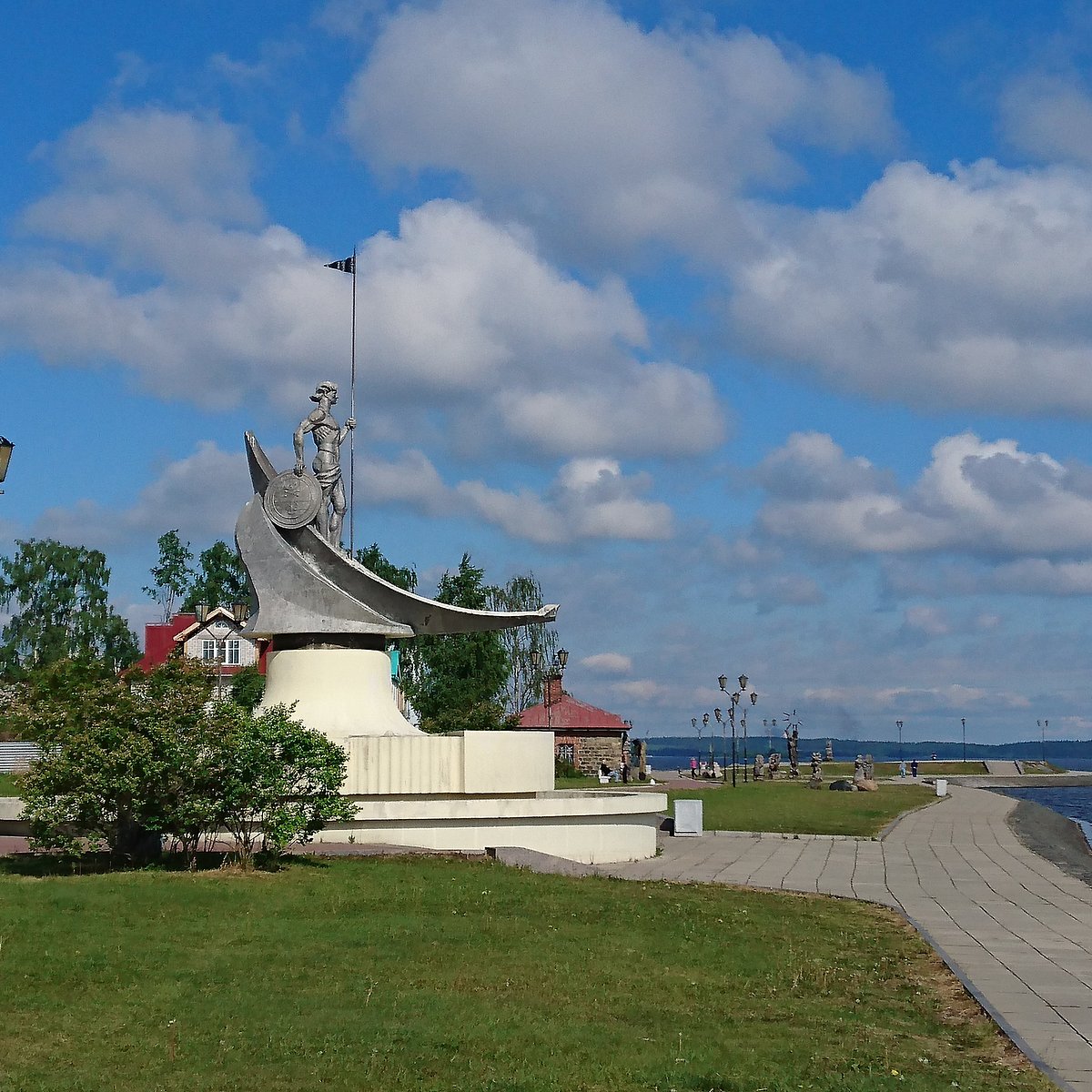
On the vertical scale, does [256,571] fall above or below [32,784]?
above

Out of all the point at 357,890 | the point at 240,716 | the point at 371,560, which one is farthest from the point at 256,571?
the point at 371,560

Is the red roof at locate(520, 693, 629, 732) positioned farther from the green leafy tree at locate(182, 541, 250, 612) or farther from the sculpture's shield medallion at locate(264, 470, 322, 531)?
the sculpture's shield medallion at locate(264, 470, 322, 531)

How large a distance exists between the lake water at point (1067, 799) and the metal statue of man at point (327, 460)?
76.1ft

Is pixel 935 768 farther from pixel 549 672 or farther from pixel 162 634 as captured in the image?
pixel 162 634

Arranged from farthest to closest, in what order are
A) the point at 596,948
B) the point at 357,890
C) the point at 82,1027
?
the point at 357,890
the point at 596,948
the point at 82,1027

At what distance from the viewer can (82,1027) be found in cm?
823

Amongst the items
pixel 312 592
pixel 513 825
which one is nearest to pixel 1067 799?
pixel 513 825

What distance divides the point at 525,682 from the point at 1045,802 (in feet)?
77.2

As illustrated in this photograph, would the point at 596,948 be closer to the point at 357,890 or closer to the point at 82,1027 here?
the point at 357,890

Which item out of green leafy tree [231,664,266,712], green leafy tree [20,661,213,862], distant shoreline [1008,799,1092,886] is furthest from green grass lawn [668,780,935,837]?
green leafy tree [20,661,213,862]

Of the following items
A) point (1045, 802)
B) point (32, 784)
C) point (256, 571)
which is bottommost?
point (1045, 802)

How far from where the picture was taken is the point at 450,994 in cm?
957

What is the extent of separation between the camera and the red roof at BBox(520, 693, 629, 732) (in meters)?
58.6

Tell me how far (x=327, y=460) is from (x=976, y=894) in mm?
12690
